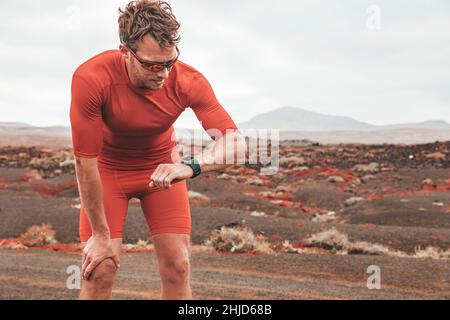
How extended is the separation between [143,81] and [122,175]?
0.88m

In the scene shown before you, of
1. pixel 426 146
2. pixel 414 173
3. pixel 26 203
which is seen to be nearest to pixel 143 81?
pixel 26 203

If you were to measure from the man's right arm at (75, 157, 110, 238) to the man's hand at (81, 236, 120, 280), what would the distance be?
38 millimetres

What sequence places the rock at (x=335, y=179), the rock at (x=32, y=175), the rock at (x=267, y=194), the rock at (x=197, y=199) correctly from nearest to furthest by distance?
the rock at (x=197, y=199) < the rock at (x=267, y=194) < the rock at (x=335, y=179) < the rock at (x=32, y=175)

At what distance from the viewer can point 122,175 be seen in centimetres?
440

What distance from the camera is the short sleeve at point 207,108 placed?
3787 millimetres

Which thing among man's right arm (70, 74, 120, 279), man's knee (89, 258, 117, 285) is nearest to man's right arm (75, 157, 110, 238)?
man's right arm (70, 74, 120, 279)

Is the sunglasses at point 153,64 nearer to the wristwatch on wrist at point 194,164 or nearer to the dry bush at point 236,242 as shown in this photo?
the wristwatch on wrist at point 194,164

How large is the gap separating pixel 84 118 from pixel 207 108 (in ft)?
2.48

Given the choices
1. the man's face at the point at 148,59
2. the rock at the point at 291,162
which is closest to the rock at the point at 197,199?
the rock at the point at 291,162

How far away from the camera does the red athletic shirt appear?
12.0ft

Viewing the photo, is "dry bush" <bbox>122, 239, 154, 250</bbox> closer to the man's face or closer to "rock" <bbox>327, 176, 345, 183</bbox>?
the man's face

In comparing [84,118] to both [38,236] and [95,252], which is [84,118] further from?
[38,236]

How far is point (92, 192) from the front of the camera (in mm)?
3787

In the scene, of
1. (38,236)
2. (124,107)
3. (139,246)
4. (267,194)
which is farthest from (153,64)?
(267,194)
